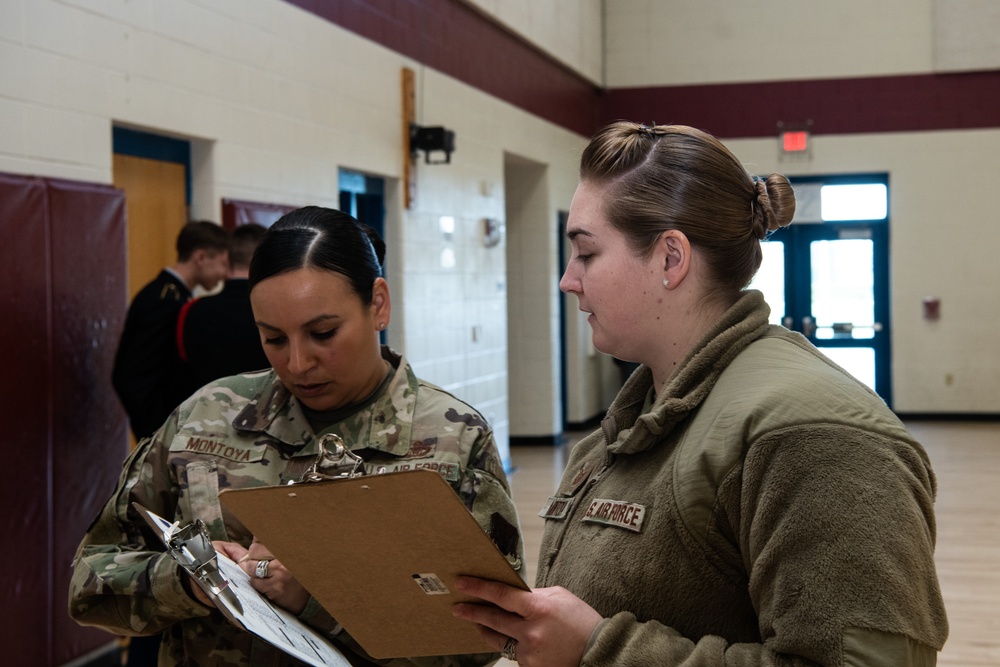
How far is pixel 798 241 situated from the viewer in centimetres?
1162

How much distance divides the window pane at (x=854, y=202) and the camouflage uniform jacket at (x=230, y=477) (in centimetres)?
1041

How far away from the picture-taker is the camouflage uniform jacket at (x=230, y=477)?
1744 mm

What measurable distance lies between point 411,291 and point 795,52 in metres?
6.57

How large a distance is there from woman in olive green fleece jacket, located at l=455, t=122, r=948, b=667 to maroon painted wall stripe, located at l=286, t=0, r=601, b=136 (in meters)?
4.50

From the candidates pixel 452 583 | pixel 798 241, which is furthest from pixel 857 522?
pixel 798 241

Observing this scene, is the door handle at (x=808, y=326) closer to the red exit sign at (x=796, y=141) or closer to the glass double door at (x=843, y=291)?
the glass double door at (x=843, y=291)

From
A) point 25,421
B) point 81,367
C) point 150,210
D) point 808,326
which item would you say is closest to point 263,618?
point 25,421

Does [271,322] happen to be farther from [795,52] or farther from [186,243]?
[795,52]

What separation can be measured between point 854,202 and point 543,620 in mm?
11112

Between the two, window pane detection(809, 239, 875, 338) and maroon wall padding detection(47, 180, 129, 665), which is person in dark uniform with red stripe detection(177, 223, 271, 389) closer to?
maroon wall padding detection(47, 180, 129, 665)

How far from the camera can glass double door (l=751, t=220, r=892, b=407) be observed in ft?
37.7

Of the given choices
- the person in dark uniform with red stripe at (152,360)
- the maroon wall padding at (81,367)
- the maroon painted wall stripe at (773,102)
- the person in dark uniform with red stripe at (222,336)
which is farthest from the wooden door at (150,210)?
the maroon painted wall stripe at (773,102)

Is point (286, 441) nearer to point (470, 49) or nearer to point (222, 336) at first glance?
point (222, 336)

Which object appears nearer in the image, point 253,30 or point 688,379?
point 688,379
